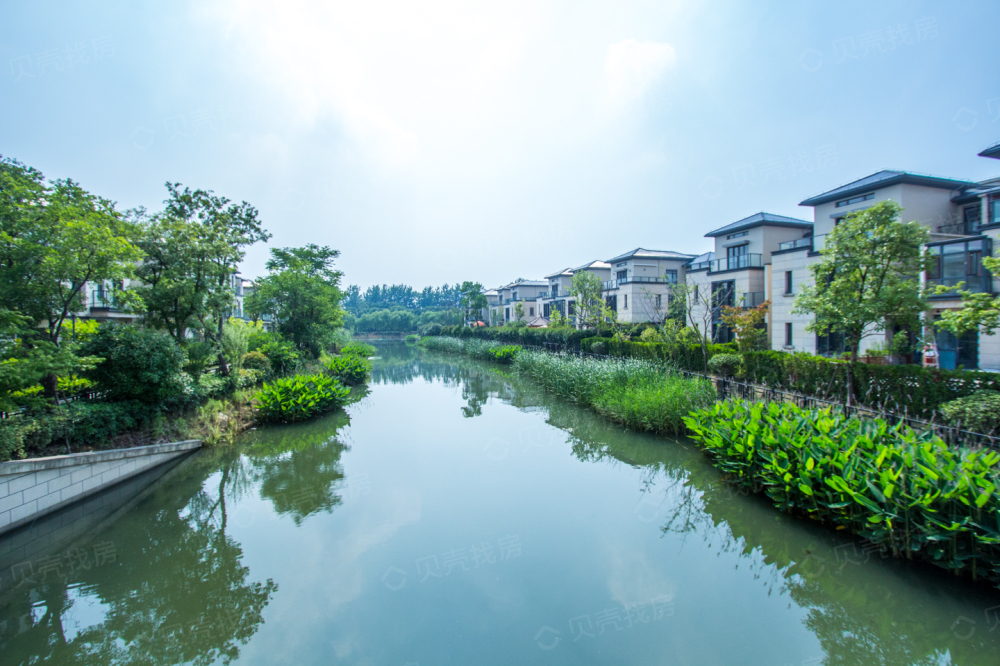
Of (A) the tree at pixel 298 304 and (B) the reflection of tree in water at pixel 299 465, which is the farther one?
(A) the tree at pixel 298 304

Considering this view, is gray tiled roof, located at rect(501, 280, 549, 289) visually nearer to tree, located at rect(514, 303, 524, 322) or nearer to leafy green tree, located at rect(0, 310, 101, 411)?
tree, located at rect(514, 303, 524, 322)

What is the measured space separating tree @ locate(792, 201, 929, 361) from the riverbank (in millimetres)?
3164

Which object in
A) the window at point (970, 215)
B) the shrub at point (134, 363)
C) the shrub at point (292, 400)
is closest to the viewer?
the shrub at point (134, 363)

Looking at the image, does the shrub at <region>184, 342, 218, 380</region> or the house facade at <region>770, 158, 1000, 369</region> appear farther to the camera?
the house facade at <region>770, 158, 1000, 369</region>

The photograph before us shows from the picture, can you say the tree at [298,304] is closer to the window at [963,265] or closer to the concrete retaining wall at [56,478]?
the concrete retaining wall at [56,478]

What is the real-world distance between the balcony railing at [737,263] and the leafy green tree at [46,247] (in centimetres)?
2163

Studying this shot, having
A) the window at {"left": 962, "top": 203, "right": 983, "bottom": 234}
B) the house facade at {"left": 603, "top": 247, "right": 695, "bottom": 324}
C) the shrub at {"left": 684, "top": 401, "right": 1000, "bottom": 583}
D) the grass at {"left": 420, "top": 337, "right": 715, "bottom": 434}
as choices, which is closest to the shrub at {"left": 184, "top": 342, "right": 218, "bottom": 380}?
the grass at {"left": 420, "top": 337, "right": 715, "bottom": 434}

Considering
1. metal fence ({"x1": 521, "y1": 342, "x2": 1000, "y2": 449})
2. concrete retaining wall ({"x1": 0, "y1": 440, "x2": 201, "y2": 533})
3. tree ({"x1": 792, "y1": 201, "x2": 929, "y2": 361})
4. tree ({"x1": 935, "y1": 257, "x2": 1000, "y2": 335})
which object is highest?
tree ({"x1": 792, "y1": 201, "x2": 929, "y2": 361})

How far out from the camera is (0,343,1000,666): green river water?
3857mm

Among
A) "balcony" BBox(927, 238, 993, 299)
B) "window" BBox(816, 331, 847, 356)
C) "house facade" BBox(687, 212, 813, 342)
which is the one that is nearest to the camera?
"balcony" BBox(927, 238, 993, 299)

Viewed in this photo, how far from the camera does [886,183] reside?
584 inches

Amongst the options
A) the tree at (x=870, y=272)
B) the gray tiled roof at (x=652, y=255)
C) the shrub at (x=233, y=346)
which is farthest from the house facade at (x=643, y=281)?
the shrub at (x=233, y=346)

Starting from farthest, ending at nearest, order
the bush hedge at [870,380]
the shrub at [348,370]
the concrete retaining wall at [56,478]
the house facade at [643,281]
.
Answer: the house facade at [643,281]
the shrub at [348,370]
the bush hedge at [870,380]
the concrete retaining wall at [56,478]

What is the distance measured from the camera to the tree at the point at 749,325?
54.5 ft
